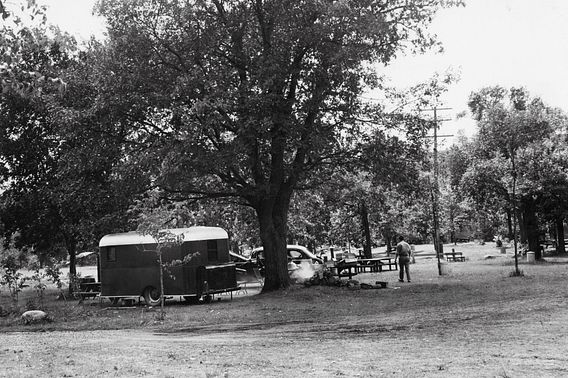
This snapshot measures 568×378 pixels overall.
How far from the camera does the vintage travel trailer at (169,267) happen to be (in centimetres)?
2139

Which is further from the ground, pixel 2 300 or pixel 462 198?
pixel 462 198

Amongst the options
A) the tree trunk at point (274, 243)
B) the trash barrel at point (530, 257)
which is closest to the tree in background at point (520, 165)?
the trash barrel at point (530, 257)

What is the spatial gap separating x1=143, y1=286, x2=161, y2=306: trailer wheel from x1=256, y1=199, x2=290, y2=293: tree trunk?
387cm

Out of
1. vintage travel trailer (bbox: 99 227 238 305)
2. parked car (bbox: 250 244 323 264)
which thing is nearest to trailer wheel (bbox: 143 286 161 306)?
vintage travel trailer (bbox: 99 227 238 305)

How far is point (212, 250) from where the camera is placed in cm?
2184

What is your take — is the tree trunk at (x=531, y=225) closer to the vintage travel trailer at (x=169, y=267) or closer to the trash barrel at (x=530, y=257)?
the trash barrel at (x=530, y=257)

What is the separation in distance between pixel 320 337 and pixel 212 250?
10.8m

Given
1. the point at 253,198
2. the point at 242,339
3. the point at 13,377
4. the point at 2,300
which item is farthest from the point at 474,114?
the point at 13,377

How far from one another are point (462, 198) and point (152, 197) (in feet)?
83.2

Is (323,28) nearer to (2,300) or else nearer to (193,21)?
(193,21)

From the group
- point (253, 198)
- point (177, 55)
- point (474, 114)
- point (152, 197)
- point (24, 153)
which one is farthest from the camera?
point (474, 114)

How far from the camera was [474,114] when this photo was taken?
4569 cm

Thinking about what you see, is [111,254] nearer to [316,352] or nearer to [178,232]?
[178,232]

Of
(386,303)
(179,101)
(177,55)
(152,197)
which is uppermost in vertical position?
(177,55)
